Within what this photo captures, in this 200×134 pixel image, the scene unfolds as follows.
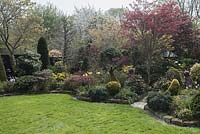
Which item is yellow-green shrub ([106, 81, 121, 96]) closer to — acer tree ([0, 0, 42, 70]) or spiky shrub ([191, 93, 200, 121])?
spiky shrub ([191, 93, 200, 121])

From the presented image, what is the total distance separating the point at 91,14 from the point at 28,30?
11.6 meters

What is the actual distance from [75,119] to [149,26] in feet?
25.1

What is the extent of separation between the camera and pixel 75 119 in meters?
9.12

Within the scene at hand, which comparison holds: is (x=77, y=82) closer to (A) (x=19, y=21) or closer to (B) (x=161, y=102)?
(B) (x=161, y=102)

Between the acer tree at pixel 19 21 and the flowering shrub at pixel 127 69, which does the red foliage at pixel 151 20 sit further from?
the acer tree at pixel 19 21

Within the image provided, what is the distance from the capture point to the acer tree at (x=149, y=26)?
49.9ft

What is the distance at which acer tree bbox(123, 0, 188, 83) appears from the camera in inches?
599

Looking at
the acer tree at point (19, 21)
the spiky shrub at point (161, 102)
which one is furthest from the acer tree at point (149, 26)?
the acer tree at point (19, 21)

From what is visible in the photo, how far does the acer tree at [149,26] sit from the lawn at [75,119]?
5.53 metres

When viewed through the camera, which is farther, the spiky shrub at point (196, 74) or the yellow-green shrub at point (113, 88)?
the spiky shrub at point (196, 74)

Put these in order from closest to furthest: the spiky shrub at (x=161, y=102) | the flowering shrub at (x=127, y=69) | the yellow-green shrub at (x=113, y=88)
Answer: the spiky shrub at (x=161, y=102)
the yellow-green shrub at (x=113, y=88)
the flowering shrub at (x=127, y=69)

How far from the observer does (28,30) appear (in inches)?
890

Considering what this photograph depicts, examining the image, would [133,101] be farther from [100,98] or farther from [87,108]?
[87,108]

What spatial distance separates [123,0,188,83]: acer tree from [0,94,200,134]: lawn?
18.2ft
